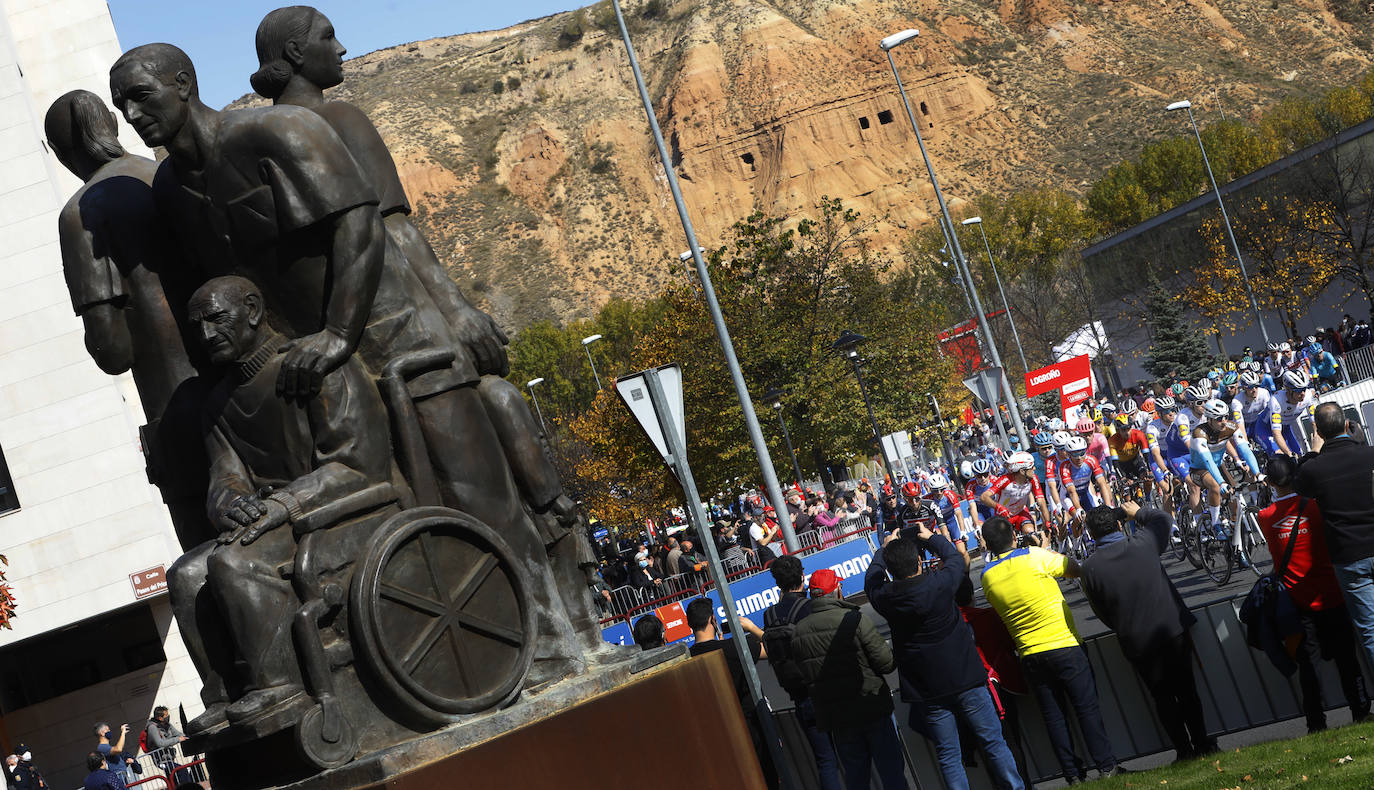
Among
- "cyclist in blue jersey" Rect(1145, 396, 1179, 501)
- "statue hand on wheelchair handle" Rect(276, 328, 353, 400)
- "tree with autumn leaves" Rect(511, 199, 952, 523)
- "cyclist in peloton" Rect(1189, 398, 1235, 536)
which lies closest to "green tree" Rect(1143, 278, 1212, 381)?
"tree with autumn leaves" Rect(511, 199, 952, 523)

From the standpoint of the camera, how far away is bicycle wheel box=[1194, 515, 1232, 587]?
15.6m

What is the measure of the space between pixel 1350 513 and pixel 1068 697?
2.08 metres

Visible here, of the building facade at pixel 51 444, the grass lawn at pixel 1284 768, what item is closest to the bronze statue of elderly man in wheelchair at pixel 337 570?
the grass lawn at pixel 1284 768

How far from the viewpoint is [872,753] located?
28.3ft

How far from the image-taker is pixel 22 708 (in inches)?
Result: 1373

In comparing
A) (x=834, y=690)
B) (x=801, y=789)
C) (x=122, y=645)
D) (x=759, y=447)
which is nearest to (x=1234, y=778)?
(x=834, y=690)

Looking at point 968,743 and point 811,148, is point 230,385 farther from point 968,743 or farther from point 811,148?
point 811,148

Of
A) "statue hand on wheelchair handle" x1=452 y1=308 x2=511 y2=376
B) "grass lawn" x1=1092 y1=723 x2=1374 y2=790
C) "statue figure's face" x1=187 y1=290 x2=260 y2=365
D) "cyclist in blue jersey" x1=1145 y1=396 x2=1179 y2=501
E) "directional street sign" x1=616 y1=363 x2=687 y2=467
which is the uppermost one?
"statue figure's face" x1=187 y1=290 x2=260 y2=365

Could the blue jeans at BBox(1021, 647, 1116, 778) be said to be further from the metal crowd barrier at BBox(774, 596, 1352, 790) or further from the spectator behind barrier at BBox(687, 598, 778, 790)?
the spectator behind barrier at BBox(687, 598, 778, 790)

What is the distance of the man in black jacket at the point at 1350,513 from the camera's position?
830cm

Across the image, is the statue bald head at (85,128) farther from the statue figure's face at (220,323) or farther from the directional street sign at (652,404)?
the directional street sign at (652,404)

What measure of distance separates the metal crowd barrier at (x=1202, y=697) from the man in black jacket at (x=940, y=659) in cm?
105

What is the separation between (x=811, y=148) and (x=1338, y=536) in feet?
425

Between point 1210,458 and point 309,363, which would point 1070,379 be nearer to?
point 1210,458
